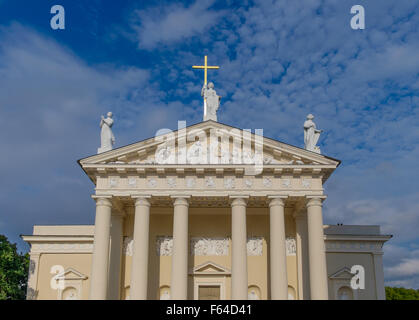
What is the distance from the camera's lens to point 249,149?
2462 cm

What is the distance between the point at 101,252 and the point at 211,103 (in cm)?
992

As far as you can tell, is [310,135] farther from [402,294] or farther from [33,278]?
[402,294]

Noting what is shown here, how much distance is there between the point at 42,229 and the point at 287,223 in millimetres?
14568

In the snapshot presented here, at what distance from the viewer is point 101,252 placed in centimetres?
2294

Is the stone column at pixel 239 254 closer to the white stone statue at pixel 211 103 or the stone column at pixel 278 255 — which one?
the stone column at pixel 278 255

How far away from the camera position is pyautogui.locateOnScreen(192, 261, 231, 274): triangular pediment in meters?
25.6

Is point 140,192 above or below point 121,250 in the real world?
above

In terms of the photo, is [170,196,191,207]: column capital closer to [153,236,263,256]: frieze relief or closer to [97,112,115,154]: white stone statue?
[153,236,263,256]: frieze relief

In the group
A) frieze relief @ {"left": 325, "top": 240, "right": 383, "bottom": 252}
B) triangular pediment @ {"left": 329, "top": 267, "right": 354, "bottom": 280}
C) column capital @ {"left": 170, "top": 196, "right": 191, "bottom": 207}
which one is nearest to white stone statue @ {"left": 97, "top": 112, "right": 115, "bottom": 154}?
column capital @ {"left": 170, "top": 196, "right": 191, "bottom": 207}

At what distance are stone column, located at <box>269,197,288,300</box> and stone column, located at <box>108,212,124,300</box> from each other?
8.02 meters

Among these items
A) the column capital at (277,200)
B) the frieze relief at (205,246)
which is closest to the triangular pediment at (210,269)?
the frieze relief at (205,246)
